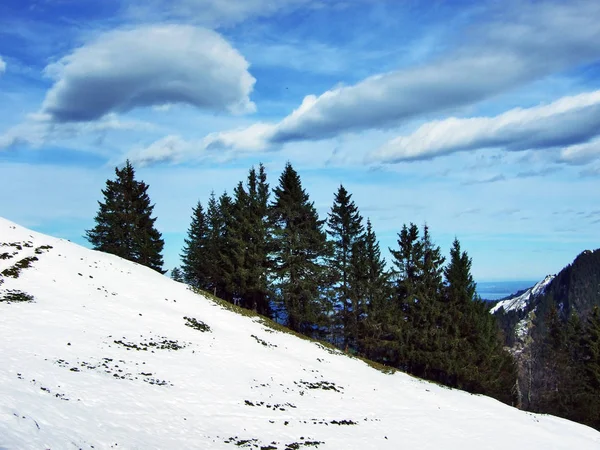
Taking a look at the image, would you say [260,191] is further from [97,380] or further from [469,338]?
[97,380]

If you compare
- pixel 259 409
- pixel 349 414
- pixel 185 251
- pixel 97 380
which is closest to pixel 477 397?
pixel 349 414

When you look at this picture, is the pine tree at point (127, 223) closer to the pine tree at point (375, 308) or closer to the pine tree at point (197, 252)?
the pine tree at point (197, 252)

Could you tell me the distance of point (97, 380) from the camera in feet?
58.9

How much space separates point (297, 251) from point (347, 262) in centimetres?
693

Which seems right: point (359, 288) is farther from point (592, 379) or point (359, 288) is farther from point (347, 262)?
point (592, 379)

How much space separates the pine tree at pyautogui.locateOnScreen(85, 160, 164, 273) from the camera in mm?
58906

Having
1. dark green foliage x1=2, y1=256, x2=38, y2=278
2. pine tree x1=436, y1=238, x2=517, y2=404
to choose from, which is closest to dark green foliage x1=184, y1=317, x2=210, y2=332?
dark green foliage x1=2, y1=256, x2=38, y2=278

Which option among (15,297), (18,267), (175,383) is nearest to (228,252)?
(18,267)

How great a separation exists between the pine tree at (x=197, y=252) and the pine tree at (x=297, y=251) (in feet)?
71.0

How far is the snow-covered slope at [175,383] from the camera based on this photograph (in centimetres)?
1469

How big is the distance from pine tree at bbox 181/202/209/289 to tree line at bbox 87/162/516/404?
35.5 ft

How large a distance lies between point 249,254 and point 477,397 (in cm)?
2753

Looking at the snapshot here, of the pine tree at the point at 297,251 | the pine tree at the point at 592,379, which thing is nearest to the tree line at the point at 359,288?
the pine tree at the point at 297,251

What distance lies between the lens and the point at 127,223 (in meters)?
59.5
